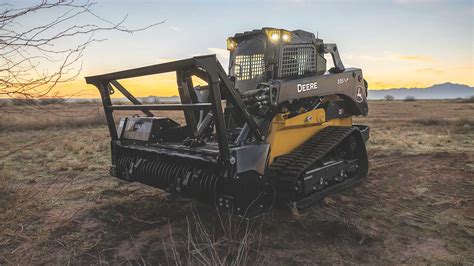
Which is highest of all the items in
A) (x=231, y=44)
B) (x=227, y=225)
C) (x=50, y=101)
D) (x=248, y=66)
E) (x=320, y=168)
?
(x=231, y=44)

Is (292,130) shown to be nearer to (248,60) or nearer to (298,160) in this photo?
(298,160)

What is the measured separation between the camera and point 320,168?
5.46m

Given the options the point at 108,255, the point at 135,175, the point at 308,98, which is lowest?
the point at 108,255

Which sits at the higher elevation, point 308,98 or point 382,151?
point 308,98

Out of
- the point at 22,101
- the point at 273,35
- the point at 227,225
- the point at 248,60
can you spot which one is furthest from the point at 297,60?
the point at 22,101

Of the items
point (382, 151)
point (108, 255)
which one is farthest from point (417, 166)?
point (108, 255)

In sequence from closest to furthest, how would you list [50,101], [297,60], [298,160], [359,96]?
[50,101], [298,160], [297,60], [359,96]

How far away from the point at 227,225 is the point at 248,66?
2.44 metres

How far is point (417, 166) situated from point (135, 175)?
5.79 meters

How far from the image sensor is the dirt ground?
4.44 m

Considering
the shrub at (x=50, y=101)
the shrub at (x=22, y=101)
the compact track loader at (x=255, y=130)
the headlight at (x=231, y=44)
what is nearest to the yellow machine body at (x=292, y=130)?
the compact track loader at (x=255, y=130)

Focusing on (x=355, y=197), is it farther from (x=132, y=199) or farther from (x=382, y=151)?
(x=382, y=151)

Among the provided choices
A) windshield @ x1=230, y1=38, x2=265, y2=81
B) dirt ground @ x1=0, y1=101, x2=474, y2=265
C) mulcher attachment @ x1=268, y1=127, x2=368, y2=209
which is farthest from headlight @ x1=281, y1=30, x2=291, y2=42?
dirt ground @ x1=0, y1=101, x2=474, y2=265

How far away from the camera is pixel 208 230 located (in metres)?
5.18
